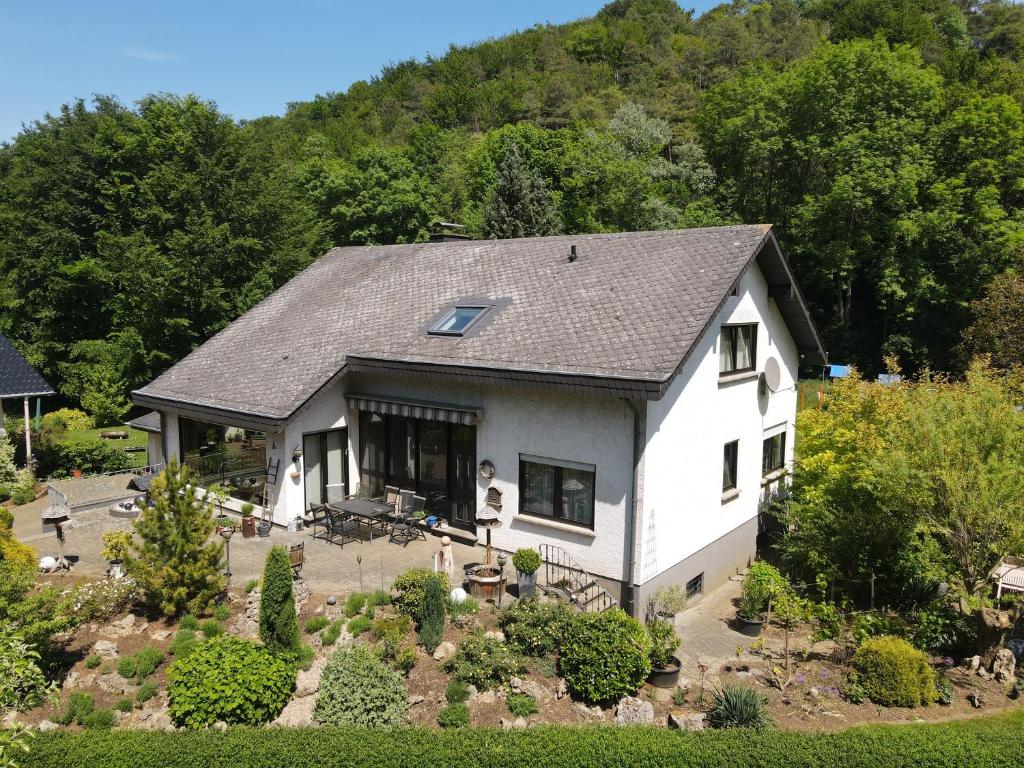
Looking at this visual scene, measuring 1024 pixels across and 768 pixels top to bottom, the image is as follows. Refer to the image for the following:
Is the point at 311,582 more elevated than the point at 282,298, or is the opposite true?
the point at 282,298

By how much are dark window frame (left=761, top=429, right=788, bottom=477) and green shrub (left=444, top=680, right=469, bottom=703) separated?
11.7 m

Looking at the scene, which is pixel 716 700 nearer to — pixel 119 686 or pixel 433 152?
pixel 119 686

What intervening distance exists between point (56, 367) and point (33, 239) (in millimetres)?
7869

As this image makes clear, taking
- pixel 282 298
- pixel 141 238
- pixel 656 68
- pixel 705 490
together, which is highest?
pixel 656 68

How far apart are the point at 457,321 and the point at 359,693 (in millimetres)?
9587

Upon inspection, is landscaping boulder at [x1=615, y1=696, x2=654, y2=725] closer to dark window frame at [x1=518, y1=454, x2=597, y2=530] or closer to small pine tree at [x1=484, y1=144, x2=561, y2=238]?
dark window frame at [x1=518, y1=454, x2=597, y2=530]

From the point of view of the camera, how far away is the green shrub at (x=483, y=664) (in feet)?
37.5

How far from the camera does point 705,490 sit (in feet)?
53.3

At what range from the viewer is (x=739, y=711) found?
1049cm

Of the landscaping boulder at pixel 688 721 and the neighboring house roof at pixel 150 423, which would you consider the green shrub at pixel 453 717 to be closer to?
the landscaping boulder at pixel 688 721

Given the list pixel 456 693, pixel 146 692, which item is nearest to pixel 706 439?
pixel 456 693

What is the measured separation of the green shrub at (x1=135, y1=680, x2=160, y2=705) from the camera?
1130 centimetres

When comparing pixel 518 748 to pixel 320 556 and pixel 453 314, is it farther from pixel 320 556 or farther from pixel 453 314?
pixel 453 314

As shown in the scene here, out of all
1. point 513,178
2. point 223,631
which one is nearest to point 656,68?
point 513,178
